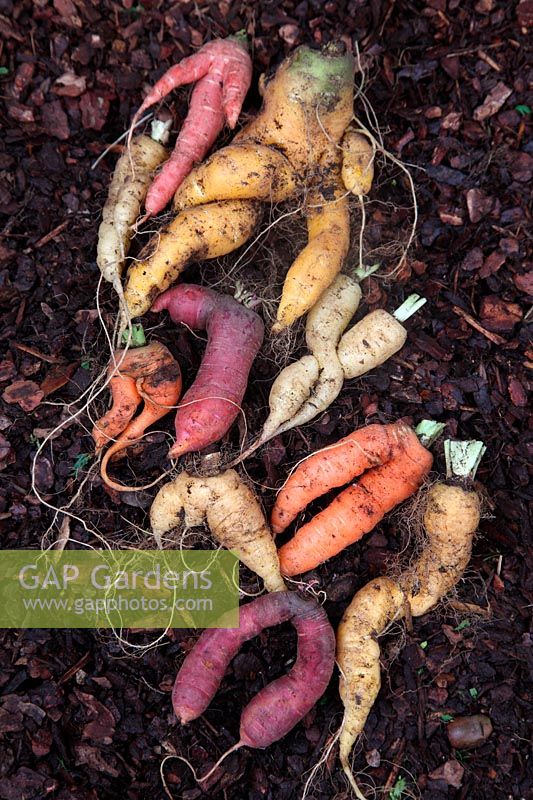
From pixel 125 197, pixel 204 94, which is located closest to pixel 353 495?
pixel 125 197

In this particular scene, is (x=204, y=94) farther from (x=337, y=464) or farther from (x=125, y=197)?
(x=337, y=464)

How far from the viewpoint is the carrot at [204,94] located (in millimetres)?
2994

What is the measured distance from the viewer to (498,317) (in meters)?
3.00

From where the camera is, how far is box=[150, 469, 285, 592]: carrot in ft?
8.98

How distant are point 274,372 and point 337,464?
52 cm

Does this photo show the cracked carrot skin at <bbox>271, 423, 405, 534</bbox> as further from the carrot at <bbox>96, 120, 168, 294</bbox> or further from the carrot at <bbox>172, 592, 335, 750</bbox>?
the carrot at <bbox>96, 120, 168, 294</bbox>

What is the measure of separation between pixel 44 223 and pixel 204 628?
1.96 metres

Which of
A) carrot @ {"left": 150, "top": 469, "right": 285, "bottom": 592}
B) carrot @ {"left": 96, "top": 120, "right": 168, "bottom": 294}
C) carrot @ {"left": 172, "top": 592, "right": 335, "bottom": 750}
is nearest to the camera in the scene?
carrot @ {"left": 172, "top": 592, "right": 335, "bottom": 750}

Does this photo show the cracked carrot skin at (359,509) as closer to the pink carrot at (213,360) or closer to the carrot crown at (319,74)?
the pink carrot at (213,360)

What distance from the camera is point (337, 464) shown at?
9.29 ft

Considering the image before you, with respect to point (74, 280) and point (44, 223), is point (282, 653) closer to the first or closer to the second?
point (74, 280)

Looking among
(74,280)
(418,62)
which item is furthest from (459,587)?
(418,62)

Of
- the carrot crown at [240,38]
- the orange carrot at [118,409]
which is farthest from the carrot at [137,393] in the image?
the carrot crown at [240,38]

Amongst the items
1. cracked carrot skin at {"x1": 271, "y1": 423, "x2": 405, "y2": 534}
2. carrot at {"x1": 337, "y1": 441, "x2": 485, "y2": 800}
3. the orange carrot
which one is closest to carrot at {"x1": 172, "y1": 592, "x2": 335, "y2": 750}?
carrot at {"x1": 337, "y1": 441, "x2": 485, "y2": 800}
